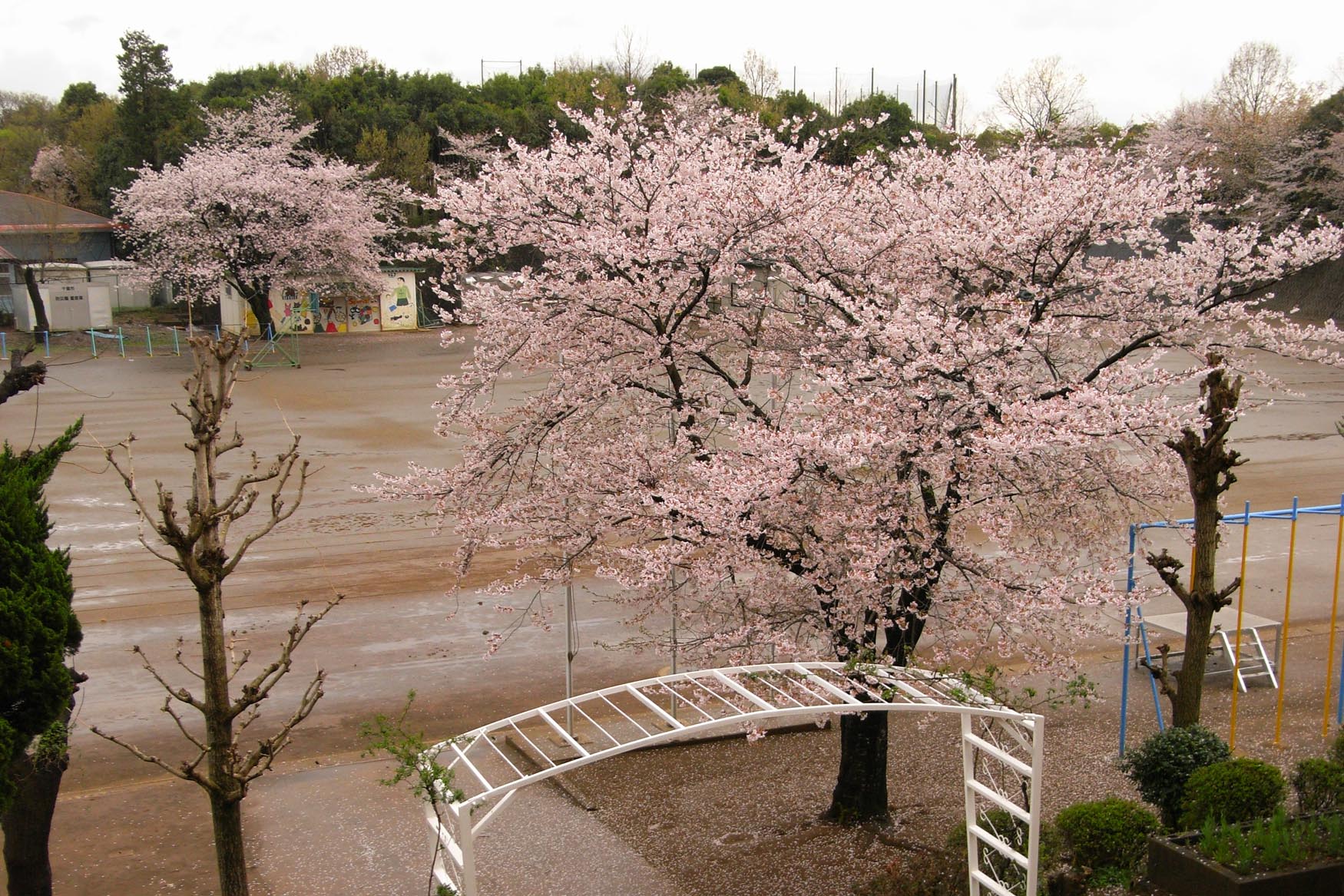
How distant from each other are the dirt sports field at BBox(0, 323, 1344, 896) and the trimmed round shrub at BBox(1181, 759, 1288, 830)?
1.86m

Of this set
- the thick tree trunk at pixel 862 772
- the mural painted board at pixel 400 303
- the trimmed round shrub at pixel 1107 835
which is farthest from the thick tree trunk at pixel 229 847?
the mural painted board at pixel 400 303

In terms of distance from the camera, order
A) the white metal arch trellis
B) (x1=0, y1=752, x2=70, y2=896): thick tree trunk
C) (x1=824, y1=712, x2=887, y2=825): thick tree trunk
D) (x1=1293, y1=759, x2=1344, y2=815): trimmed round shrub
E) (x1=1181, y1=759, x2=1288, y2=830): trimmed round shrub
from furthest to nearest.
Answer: (x1=824, y1=712, x2=887, y2=825): thick tree trunk < (x1=1293, y1=759, x2=1344, y2=815): trimmed round shrub < (x1=1181, y1=759, x2=1288, y2=830): trimmed round shrub < (x1=0, y1=752, x2=70, y2=896): thick tree trunk < the white metal arch trellis

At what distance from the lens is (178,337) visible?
38.1m

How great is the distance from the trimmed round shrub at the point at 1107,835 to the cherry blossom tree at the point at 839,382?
3.85ft

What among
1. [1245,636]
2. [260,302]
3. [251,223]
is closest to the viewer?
[1245,636]

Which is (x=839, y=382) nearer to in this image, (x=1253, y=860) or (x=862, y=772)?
(x=862, y=772)

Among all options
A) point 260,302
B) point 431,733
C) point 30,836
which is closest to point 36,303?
point 260,302

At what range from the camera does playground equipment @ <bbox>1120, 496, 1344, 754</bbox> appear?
9922 millimetres

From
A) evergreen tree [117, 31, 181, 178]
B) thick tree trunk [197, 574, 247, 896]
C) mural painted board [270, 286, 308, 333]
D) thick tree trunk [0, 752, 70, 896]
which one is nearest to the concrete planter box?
thick tree trunk [197, 574, 247, 896]

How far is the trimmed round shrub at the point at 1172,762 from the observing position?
8414 mm

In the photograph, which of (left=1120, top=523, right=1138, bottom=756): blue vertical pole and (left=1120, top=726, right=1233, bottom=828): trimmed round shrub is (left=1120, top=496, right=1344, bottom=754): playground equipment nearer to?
(left=1120, top=523, right=1138, bottom=756): blue vertical pole

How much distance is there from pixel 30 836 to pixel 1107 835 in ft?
23.3

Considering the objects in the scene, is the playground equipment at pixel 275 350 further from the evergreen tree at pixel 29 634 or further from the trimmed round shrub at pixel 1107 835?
the trimmed round shrub at pixel 1107 835

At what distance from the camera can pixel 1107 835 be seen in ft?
25.5
